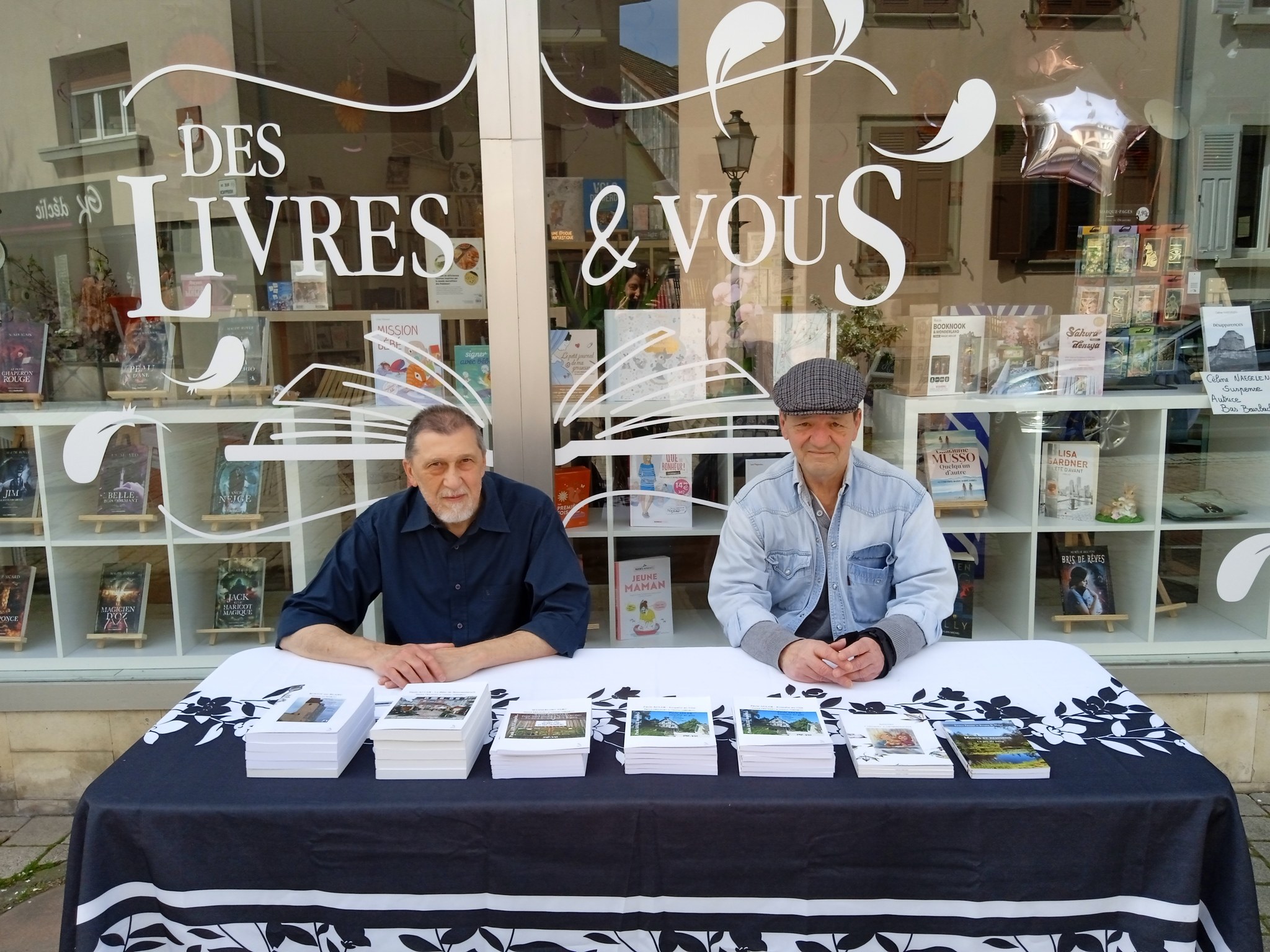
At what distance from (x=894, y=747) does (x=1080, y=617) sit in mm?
2464

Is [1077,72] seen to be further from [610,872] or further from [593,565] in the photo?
[610,872]

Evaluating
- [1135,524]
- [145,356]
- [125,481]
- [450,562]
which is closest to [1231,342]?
[1135,524]

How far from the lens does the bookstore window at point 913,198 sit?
3.49 metres

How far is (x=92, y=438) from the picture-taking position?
3.58m

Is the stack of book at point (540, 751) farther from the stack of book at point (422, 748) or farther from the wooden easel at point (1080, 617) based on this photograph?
the wooden easel at point (1080, 617)

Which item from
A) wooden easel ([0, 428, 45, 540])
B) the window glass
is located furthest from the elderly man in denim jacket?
wooden easel ([0, 428, 45, 540])

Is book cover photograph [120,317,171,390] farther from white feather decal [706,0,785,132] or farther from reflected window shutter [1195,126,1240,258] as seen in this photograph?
reflected window shutter [1195,126,1240,258]

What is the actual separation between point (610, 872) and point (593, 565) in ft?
7.35

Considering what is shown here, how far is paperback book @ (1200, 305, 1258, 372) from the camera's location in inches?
144

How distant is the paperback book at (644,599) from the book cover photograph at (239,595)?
4.90 ft

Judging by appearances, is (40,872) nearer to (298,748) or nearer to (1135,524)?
(298,748)

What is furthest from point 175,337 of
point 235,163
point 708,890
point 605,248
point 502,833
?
point 708,890

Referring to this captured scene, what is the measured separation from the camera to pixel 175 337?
3570 millimetres

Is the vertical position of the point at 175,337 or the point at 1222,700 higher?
the point at 175,337
